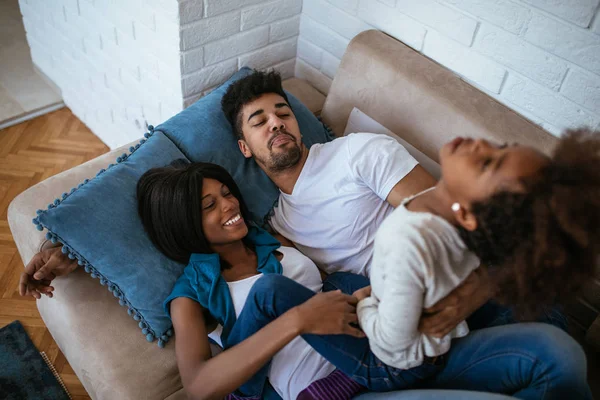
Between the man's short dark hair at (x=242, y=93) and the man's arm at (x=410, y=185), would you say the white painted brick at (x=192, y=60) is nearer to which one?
the man's short dark hair at (x=242, y=93)

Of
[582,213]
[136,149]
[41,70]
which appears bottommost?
[41,70]

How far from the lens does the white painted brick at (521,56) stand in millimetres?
1517

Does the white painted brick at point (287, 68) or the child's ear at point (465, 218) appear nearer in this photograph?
the child's ear at point (465, 218)

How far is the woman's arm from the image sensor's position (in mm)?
1147

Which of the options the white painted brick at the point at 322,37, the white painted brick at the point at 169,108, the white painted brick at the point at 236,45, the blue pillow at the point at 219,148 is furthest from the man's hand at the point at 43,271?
the white painted brick at the point at 322,37

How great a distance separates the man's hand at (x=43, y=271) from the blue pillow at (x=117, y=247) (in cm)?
4

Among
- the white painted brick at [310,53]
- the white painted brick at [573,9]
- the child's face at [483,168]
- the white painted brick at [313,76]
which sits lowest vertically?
the white painted brick at [313,76]

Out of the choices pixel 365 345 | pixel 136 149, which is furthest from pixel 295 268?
pixel 136 149

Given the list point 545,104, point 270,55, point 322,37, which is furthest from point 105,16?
point 545,104

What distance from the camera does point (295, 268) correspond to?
4.92ft

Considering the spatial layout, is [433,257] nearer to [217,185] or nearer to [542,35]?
[217,185]

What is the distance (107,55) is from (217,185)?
1.12 metres

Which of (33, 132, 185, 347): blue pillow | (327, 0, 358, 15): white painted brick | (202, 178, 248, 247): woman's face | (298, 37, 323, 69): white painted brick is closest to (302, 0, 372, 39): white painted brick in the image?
(327, 0, 358, 15): white painted brick

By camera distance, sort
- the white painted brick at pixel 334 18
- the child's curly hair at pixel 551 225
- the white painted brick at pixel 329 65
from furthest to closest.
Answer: the white painted brick at pixel 329 65 → the white painted brick at pixel 334 18 → the child's curly hair at pixel 551 225
